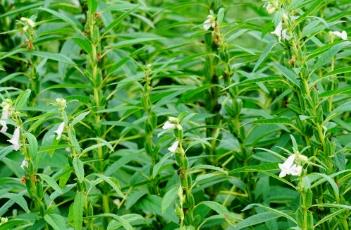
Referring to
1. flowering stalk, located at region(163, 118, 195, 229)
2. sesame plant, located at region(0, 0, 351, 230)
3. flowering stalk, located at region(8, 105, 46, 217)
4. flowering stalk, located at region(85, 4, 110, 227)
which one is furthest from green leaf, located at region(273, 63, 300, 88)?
flowering stalk, located at region(8, 105, 46, 217)

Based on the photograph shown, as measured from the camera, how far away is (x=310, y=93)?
2748 mm

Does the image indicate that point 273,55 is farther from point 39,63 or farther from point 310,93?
point 39,63

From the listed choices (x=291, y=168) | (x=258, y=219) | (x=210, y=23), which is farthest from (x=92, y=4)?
(x=291, y=168)

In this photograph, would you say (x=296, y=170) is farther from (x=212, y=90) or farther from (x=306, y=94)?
(x=212, y=90)

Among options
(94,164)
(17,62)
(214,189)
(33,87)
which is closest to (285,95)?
(214,189)

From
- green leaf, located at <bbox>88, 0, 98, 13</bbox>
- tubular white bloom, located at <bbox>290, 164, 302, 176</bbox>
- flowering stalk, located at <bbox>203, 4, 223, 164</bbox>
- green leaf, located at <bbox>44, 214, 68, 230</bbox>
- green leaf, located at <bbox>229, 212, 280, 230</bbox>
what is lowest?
green leaf, located at <bbox>229, 212, 280, 230</bbox>

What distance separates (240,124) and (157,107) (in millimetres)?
325

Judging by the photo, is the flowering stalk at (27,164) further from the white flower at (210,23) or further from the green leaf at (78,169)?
the white flower at (210,23)

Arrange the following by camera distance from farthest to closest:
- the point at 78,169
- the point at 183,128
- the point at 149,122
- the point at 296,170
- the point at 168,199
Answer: the point at 183,128, the point at 149,122, the point at 168,199, the point at 78,169, the point at 296,170

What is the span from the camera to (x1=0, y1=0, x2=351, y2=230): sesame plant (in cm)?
260

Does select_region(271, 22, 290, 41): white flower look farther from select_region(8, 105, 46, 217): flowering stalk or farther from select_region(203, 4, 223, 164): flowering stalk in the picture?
select_region(8, 105, 46, 217): flowering stalk

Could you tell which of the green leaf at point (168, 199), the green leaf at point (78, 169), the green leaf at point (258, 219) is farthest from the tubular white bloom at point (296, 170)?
the green leaf at point (78, 169)

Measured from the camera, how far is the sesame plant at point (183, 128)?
2.60m

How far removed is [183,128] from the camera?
3.28 m
